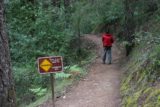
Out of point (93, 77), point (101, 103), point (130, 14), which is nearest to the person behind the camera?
point (101, 103)

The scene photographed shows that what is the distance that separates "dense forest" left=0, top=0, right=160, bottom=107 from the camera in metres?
10.1

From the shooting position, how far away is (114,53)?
64.6 ft

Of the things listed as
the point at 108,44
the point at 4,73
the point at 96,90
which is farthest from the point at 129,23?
the point at 4,73

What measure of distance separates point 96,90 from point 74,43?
36.2ft

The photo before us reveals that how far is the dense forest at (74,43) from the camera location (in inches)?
399

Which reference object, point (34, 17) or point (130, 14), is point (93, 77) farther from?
point (34, 17)

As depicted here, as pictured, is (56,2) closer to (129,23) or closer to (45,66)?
(129,23)

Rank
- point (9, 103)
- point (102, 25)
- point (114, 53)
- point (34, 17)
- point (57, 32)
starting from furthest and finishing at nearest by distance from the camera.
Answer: point (102, 25), point (34, 17), point (57, 32), point (114, 53), point (9, 103)

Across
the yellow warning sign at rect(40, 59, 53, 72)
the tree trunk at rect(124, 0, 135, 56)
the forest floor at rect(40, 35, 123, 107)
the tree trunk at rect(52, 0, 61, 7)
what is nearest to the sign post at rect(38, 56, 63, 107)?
the yellow warning sign at rect(40, 59, 53, 72)

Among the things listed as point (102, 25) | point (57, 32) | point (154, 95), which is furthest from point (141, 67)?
point (102, 25)

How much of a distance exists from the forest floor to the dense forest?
0.34m

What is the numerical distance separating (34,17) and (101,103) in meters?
14.5

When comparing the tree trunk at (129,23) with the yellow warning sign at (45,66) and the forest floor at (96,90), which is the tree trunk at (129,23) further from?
the yellow warning sign at (45,66)

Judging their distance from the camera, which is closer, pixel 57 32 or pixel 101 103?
pixel 101 103
